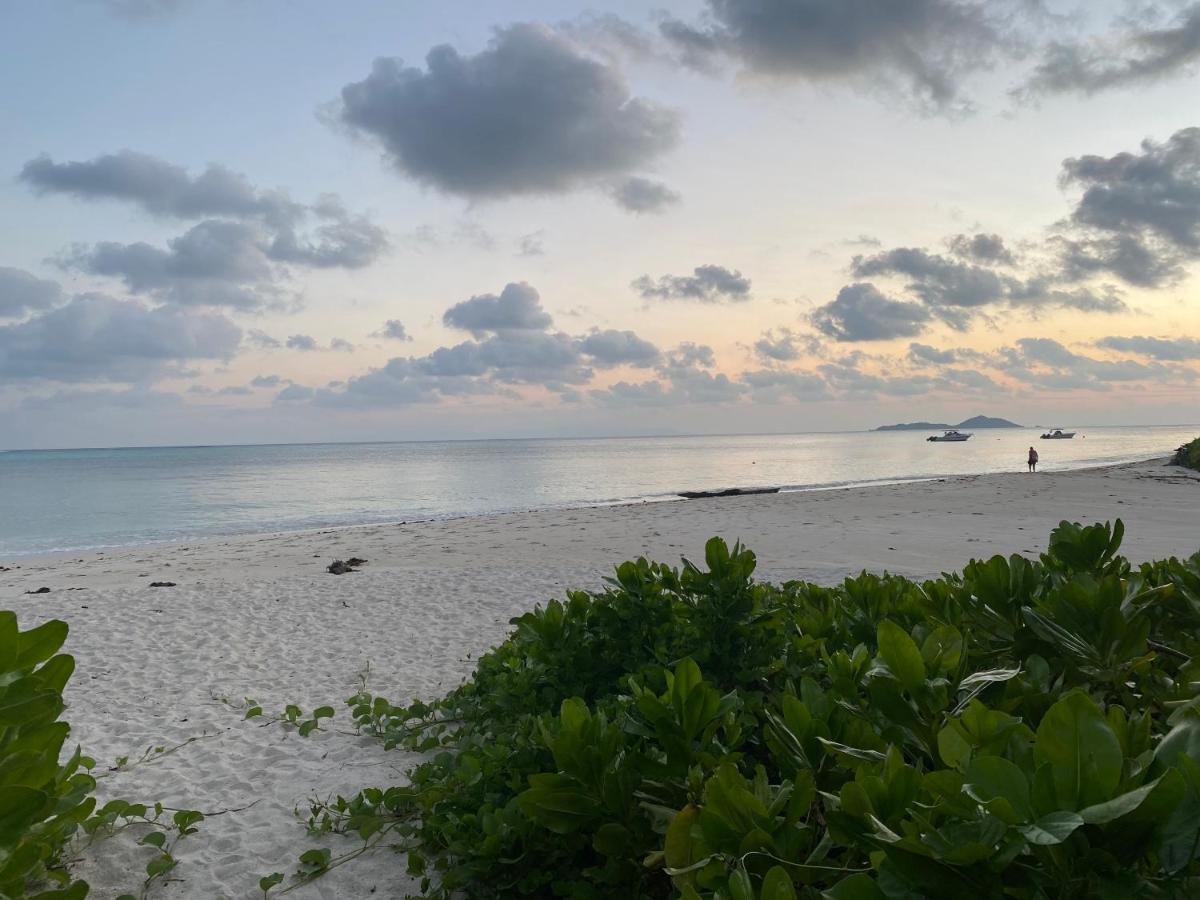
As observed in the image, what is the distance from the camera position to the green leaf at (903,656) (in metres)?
1.26

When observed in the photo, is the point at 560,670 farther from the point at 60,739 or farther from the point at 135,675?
the point at 135,675

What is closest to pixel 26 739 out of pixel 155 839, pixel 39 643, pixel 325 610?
pixel 39 643

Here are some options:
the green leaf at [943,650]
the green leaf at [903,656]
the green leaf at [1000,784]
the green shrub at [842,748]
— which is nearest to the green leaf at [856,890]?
the green shrub at [842,748]

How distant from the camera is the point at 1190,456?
28688 mm

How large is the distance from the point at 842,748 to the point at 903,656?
243 millimetres

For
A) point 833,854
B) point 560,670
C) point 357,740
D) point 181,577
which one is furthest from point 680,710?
point 181,577

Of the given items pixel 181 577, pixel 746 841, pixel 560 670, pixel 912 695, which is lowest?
pixel 181 577

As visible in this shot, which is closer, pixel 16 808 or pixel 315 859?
pixel 16 808

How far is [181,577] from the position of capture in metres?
11.9

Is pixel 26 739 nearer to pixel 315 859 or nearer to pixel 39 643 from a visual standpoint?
pixel 39 643

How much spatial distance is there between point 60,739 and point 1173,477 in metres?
29.6

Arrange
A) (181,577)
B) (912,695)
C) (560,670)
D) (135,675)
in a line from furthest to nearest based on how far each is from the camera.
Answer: (181,577)
(135,675)
(560,670)
(912,695)

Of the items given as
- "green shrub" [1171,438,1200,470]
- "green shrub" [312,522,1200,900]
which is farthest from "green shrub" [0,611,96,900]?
"green shrub" [1171,438,1200,470]

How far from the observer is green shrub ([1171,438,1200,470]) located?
27797 mm
